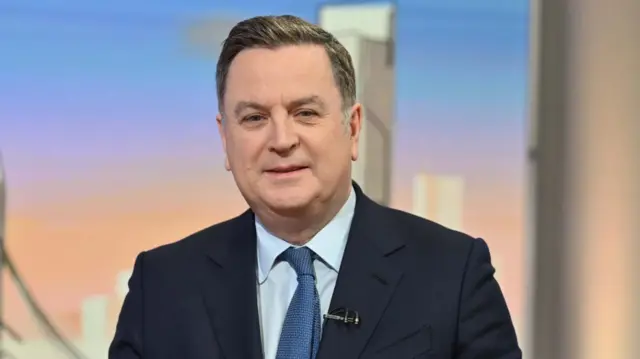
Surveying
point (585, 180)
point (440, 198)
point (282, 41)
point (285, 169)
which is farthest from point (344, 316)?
point (585, 180)

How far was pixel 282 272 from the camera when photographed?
1.33 m

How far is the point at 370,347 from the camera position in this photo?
121 cm

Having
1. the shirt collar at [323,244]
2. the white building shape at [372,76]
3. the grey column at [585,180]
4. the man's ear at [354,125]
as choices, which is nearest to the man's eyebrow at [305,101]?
the man's ear at [354,125]

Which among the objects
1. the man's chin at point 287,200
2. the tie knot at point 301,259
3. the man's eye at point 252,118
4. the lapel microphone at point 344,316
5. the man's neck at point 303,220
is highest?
the man's eye at point 252,118

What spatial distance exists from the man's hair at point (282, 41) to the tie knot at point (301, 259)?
0.87ft

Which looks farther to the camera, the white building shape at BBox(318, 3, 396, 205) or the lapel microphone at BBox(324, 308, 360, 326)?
the white building shape at BBox(318, 3, 396, 205)

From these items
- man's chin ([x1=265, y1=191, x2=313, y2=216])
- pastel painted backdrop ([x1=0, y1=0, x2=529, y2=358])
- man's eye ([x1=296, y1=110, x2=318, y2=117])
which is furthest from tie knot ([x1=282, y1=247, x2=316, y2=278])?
pastel painted backdrop ([x1=0, y1=0, x2=529, y2=358])

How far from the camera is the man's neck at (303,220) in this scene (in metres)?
1.29

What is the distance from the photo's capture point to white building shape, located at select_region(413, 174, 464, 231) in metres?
2.30

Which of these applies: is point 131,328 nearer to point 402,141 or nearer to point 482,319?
point 482,319

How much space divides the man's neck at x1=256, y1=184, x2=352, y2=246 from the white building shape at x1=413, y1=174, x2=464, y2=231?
0.98 metres

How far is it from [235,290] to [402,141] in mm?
1122

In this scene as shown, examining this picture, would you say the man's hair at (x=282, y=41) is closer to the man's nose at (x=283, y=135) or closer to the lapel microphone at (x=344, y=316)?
the man's nose at (x=283, y=135)

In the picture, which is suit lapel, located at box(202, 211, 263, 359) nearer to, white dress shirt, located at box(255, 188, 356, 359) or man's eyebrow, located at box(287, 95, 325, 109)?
white dress shirt, located at box(255, 188, 356, 359)
